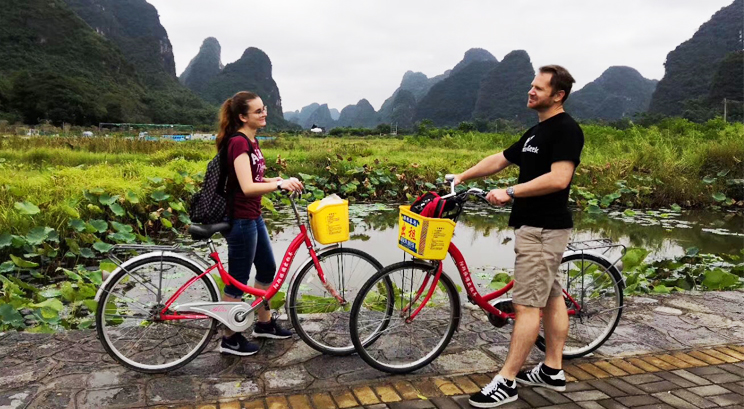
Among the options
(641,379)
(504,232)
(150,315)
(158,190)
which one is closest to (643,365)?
(641,379)

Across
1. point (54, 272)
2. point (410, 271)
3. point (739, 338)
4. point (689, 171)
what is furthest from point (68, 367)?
point (689, 171)

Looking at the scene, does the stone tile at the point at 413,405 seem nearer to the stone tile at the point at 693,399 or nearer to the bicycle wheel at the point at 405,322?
the bicycle wheel at the point at 405,322

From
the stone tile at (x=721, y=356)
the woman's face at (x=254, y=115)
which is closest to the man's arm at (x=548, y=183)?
the woman's face at (x=254, y=115)

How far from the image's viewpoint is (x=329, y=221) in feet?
8.93

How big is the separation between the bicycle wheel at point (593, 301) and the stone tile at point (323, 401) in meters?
1.38

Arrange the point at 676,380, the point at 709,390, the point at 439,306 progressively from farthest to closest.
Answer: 1. the point at 439,306
2. the point at 676,380
3. the point at 709,390

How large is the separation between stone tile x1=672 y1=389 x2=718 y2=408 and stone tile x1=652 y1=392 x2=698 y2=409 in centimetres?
3

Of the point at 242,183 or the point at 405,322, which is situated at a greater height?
the point at 242,183

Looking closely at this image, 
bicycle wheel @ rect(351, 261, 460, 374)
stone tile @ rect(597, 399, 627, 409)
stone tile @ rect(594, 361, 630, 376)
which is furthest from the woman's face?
stone tile @ rect(594, 361, 630, 376)

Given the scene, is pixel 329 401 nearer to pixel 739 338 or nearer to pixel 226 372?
pixel 226 372

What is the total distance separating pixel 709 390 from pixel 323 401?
79.9 inches

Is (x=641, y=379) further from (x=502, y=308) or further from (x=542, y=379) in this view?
(x=502, y=308)

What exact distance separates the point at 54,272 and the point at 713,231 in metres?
9.14

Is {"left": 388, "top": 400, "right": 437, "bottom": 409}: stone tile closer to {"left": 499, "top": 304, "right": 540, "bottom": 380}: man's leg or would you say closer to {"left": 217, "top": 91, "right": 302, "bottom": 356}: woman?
{"left": 499, "top": 304, "right": 540, "bottom": 380}: man's leg
